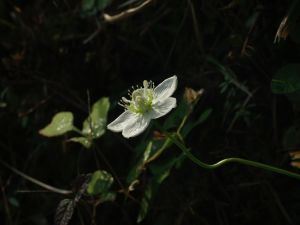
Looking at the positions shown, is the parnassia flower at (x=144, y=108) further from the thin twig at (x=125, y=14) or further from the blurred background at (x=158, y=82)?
the thin twig at (x=125, y=14)

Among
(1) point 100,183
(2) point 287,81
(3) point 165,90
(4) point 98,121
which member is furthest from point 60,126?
(2) point 287,81

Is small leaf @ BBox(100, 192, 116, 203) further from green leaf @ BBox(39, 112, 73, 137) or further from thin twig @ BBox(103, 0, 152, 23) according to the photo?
thin twig @ BBox(103, 0, 152, 23)

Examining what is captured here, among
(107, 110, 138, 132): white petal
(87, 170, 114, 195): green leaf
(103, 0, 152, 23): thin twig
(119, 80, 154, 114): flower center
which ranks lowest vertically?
(87, 170, 114, 195): green leaf

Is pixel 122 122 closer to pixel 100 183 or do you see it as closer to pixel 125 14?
pixel 100 183

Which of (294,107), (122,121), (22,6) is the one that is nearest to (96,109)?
(122,121)

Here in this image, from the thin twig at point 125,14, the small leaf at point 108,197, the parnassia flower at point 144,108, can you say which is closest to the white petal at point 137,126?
the parnassia flower at point 144,108

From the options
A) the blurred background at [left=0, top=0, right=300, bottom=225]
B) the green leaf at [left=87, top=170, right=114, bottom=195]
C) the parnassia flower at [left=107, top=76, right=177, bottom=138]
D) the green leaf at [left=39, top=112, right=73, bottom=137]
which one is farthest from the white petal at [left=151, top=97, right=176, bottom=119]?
the green leaf at [left=39, top=112, right=73, bottom=137]
